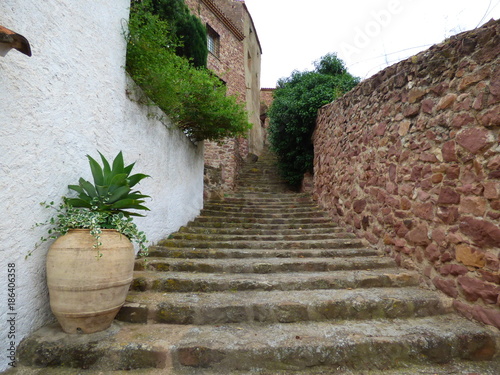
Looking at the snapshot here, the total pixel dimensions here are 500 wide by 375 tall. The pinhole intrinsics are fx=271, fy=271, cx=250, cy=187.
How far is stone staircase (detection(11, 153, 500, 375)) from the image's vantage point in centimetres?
179

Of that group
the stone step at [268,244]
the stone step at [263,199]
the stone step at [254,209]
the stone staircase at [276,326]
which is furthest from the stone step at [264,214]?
the stone staircase at [276,326]

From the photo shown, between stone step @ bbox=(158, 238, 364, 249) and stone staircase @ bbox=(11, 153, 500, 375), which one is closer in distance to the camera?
stone staircase @ bbox=(11, 153, 500, 375)

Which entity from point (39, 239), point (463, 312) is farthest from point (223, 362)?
point (463, 312)

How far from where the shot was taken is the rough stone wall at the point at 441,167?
83.9 inches

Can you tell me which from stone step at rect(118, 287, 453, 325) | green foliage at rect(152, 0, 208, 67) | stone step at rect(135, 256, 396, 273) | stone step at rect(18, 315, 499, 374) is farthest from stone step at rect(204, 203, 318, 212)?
stone step at rect(18, 315, 499, 374)

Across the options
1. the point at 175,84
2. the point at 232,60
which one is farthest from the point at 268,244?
the point at 232,60

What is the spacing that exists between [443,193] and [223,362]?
2368 mm

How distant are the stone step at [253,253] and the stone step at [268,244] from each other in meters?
0.26

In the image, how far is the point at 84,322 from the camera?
1.86 meters

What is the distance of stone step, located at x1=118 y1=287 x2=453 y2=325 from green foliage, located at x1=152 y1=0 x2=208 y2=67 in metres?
5.55

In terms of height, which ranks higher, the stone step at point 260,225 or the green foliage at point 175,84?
the green foliage at point 175,84

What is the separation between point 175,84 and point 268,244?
8.46 ft

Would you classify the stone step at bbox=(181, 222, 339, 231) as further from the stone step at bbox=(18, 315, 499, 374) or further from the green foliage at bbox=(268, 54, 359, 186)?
the stone step at bbox=(18, 315, 499, 374)

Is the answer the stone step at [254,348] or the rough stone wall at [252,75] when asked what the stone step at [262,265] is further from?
the rough stone wall at [252,75]
